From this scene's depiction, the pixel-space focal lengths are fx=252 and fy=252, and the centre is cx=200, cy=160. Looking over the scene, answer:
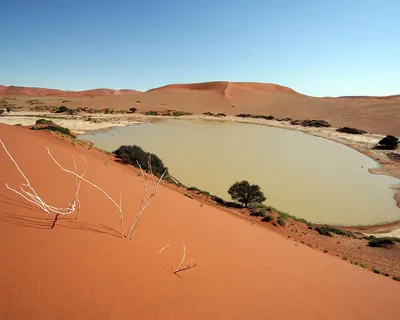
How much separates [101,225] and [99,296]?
1773 mm

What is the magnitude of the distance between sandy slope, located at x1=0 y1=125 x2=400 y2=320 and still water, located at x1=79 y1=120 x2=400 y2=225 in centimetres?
1124

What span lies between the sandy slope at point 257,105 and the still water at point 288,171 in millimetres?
29084

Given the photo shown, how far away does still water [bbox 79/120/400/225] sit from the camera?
16.7 metres

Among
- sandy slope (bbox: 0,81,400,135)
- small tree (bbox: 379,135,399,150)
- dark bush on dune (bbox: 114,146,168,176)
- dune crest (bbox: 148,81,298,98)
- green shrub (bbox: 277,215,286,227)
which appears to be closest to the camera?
green shrub (bbox: 277,215,286,227)

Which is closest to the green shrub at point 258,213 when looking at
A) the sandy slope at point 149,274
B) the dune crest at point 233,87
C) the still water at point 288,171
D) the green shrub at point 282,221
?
the green shrub at point 282,221

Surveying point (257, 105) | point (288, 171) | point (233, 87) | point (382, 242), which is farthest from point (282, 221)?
point (233, 87)

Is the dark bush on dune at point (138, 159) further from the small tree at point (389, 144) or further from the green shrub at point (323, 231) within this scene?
the small tree at point (389, 144)

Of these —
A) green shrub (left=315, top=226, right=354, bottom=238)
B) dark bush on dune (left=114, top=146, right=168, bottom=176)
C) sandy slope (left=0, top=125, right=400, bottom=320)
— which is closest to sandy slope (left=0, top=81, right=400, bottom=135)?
green shrub (left=315, top=226, right=354, bottom=238)

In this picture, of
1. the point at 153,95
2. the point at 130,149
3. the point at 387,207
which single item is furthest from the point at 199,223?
the point at 153,95

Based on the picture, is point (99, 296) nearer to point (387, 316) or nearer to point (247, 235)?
point (387, 316)

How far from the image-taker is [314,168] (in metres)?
24.9

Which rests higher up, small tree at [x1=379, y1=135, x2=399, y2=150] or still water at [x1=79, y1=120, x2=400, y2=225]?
small tree at [x1=379, y1=135, x2=399, y2=150]

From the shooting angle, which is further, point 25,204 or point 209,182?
point 209,182

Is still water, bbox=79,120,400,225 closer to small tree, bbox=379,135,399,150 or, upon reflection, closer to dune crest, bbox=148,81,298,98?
small tree, bbox=379,135,399,150
